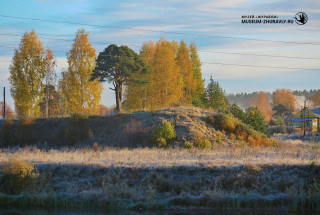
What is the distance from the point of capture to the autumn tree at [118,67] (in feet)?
132

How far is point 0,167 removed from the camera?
18.8m

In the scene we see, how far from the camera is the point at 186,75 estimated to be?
52.5m

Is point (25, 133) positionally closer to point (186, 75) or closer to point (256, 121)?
point (256, 121)

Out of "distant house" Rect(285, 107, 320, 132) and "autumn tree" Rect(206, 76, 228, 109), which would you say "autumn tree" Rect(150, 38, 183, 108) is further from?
"distant house" Rect(285, 107, 320, 132)

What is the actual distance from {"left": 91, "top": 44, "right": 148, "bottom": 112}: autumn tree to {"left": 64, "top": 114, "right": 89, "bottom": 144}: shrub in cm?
899

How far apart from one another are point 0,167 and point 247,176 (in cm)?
1210

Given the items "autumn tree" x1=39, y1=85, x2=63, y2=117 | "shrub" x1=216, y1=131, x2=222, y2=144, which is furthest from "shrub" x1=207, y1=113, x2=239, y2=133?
"autumn tree" x1=39, y1=85, x2=63, y2=117

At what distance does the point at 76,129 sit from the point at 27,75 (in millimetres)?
15316

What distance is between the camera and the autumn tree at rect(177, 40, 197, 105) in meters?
51.8

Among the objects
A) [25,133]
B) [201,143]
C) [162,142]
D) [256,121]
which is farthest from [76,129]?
[256,121]

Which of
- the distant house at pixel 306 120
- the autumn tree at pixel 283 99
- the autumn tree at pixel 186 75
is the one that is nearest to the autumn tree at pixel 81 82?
the autumn tree at pixel 186 75

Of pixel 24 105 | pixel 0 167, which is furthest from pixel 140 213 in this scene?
pixel 24 105

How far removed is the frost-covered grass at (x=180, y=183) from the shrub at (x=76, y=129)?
11166mm

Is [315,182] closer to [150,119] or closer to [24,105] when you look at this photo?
[150,119]
